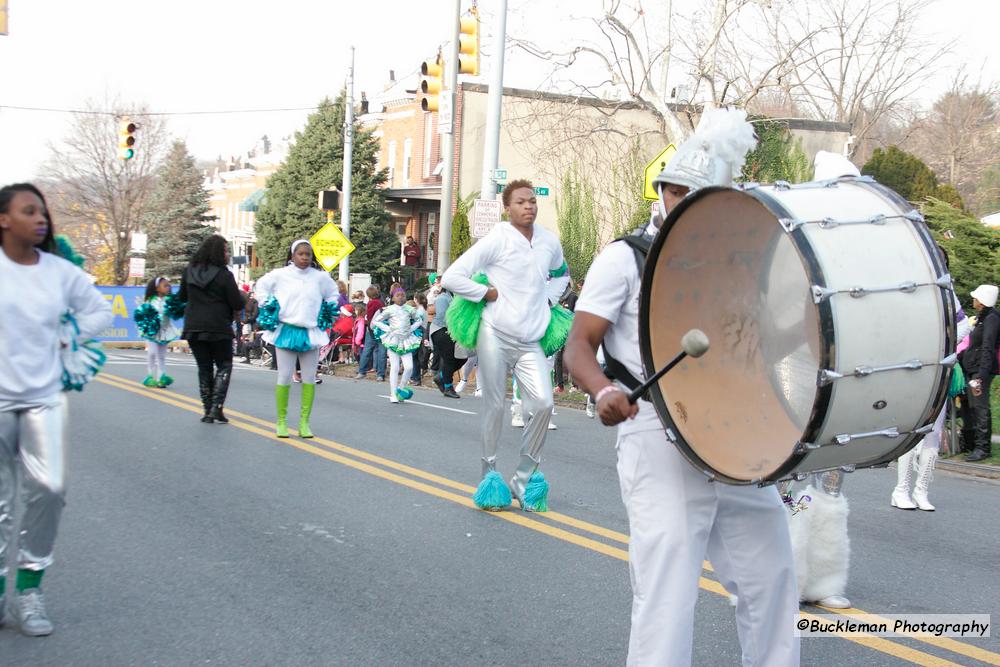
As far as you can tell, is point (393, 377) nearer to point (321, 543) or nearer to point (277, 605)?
point (321, 543)

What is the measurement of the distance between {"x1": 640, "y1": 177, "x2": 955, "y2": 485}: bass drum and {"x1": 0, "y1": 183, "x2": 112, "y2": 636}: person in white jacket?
2778 millimetres

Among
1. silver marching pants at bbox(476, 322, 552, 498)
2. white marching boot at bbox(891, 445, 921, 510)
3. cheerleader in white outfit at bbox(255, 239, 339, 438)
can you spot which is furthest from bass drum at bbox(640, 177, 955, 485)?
cheerleader in white outfit at bbox(255, 239, 339, 438)

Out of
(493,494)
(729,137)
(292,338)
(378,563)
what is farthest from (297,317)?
(729,137)

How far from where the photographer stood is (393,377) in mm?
16359

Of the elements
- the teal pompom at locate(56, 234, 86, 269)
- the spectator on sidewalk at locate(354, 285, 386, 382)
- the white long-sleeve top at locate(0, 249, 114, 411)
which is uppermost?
the teal pompom at locate(56, 234, 86, 269)

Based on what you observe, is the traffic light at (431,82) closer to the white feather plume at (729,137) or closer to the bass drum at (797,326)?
the white feather plume at (729,137)

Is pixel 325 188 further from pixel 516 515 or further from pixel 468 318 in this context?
pixel 516 515

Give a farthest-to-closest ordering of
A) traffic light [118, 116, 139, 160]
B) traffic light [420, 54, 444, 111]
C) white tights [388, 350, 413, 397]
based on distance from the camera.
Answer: traffic light [118, 116, 139, 160], traffic light [420, 54, 444, 111], white tights [388, 350, 413, 397]

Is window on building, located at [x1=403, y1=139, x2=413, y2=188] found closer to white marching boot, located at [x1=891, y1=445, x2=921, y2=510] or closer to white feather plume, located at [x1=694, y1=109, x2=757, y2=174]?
white marching boot, located at [x1=891, y1=445, x2=921, y2=510]

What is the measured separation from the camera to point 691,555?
3.52 metres

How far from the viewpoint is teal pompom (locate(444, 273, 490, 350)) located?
784 centimetres

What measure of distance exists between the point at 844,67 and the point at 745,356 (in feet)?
137

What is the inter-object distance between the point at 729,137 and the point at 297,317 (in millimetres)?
7817

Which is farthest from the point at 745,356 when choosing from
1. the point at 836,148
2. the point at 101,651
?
the point at 836,148
